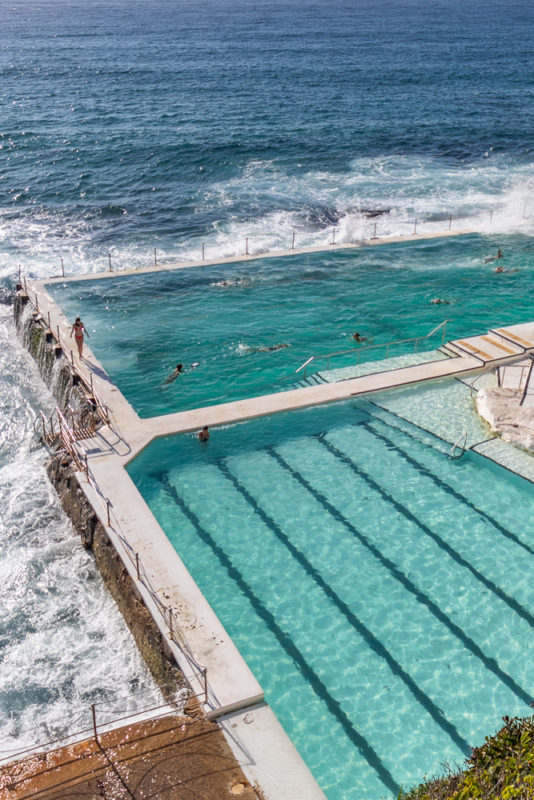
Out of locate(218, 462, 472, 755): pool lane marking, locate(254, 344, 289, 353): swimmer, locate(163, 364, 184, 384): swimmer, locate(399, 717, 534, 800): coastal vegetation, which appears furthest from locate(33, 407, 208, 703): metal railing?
locate(254, 344, 289, 353): swimmer

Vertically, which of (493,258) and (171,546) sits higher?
(493,258)

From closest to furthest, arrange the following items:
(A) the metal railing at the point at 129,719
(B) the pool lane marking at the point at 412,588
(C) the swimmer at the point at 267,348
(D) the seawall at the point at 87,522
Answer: (A) the metal railing at the point at 129,719 < (B) the pool lane marking at the point at 412,588 < (D) the seawall at the point at 87,522 < (C) the swimmer at the point at 267,348

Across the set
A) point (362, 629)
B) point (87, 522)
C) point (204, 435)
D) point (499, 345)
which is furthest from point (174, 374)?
point (362, 629)

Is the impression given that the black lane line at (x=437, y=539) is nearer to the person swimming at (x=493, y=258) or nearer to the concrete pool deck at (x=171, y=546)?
the concrete pool deck at (x=171, y=546)

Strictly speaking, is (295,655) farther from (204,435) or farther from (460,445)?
(460,445)

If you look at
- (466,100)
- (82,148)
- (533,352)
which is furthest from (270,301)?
(466,100)

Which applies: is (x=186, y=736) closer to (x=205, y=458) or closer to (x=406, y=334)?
(x=205, y=458)

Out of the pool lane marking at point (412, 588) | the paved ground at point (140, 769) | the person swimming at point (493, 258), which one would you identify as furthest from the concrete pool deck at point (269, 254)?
the paved ground at point (140, 769)
